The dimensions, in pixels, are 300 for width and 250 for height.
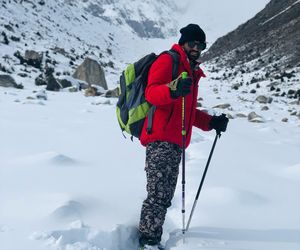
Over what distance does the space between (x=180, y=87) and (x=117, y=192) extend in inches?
68.2

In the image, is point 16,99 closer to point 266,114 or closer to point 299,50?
point 266,114

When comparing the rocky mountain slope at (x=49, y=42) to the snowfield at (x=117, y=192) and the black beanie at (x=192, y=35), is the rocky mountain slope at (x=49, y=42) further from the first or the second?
the black beanie at (x=192, y=35)

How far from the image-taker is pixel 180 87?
10.4 feet

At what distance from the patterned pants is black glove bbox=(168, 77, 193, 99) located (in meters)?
0.51

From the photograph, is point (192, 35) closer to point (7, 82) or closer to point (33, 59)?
point (7, 82)

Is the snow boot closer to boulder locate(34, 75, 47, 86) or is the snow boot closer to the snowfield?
the snowfield

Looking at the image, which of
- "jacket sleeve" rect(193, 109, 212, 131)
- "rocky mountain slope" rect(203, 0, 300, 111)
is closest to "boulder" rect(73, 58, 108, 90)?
"rocky mountain slope" rect(203, 0, 300, 111)

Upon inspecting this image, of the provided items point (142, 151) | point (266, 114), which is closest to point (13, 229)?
point (142, 151)

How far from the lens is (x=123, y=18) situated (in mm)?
121000

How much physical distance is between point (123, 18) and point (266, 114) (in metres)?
112

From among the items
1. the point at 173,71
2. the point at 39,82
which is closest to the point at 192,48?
the point at 173,71

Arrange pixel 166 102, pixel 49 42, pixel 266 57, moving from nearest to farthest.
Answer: pixel 166 102 → pixel 49 42 → pixel 266 57

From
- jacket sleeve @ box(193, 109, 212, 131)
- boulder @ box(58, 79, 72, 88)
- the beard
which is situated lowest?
boulder @ box(58, 79, 72, 88)

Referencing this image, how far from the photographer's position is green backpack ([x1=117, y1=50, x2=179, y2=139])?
3.49m
